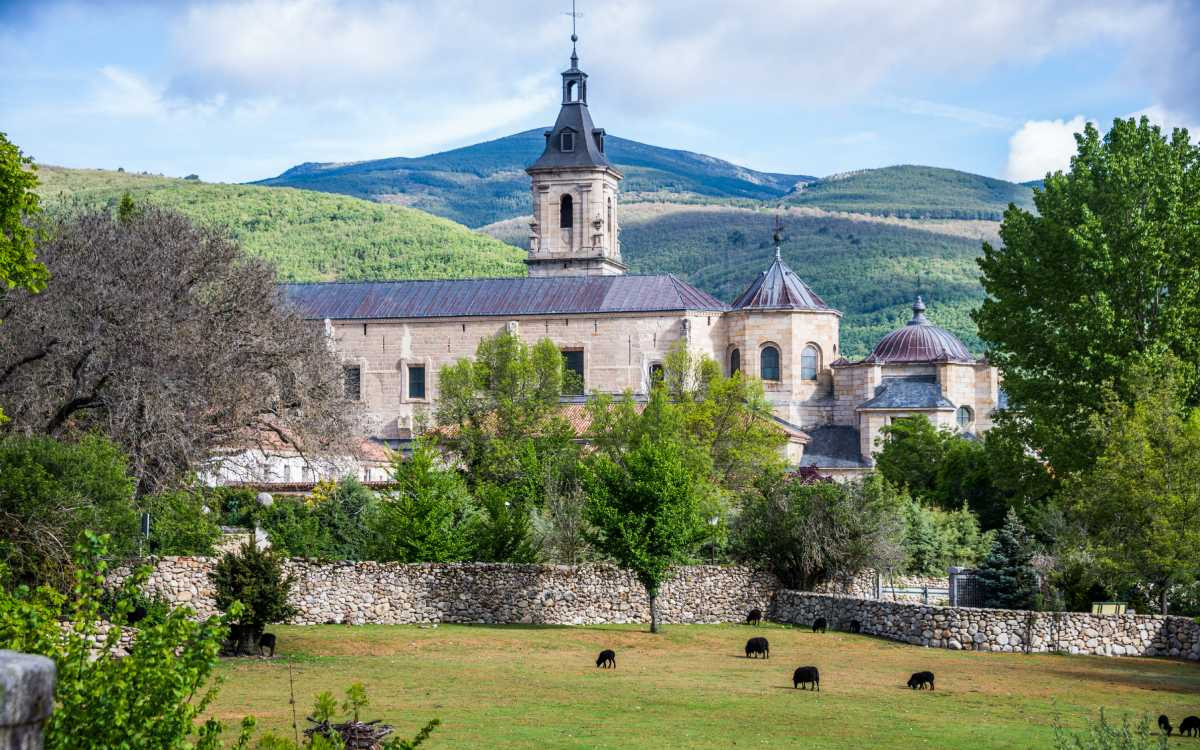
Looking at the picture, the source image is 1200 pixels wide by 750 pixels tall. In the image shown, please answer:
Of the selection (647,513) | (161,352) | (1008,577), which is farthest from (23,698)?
(1008,577)

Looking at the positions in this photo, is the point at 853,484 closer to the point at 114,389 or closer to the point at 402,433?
the point at 114,389

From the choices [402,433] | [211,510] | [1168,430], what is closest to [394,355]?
[402,433]

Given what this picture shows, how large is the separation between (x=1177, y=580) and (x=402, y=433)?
44.1 meters

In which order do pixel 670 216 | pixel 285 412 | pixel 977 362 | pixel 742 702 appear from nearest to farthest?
pixel 742 702 → pixel 285 412 → pixel 977 362 → pixel 670 216

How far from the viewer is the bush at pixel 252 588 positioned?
2597 centimetres

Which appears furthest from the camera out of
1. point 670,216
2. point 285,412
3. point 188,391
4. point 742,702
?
point 670,216

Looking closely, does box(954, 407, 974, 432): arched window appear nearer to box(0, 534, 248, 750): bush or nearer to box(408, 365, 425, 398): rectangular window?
box(408, 365, 425, 398): rectangular window

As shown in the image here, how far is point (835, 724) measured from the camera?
19406mm

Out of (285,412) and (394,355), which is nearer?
(285,412)

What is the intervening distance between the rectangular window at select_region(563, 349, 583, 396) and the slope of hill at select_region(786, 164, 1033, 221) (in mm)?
100850

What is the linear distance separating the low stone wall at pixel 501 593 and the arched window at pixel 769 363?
32.6 meters

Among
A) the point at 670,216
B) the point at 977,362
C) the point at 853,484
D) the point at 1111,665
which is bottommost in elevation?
the point at 1111,665

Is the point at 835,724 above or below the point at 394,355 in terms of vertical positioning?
below

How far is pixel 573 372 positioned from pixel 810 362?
38.2 feet
